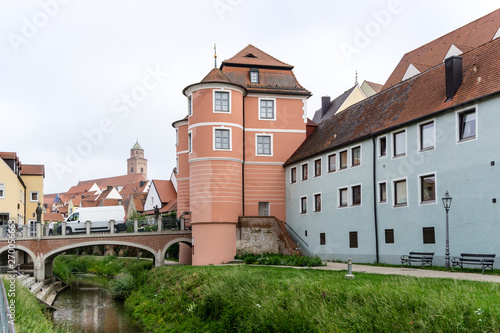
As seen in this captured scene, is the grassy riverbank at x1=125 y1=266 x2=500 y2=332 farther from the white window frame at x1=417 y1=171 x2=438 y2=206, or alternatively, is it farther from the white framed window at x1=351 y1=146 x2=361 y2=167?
the white framed window at x1=351 y1=146 x2=361 y2=167

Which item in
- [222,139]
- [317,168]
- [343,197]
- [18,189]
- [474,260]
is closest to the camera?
[474,260]

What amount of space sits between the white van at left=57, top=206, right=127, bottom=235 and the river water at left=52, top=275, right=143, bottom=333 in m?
5.00

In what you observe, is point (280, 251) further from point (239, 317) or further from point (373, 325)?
point (373, 325)

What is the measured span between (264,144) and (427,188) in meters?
16.0

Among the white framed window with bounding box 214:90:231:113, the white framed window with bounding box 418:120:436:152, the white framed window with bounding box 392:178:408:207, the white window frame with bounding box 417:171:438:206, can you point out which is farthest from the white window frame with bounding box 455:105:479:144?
the white framed window with bounding box 214:90:231:113

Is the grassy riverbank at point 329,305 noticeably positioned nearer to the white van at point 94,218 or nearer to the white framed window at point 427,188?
the white framed window at point 427,188

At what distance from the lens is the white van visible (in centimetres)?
3922

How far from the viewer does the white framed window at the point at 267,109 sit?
3794 cm

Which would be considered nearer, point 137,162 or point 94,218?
point 94,218

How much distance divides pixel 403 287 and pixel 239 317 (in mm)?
6028

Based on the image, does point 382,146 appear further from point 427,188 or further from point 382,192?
point 427,188

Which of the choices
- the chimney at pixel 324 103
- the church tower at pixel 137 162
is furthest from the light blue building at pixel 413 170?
the church tower at pixel 137 162

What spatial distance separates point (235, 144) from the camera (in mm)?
35406

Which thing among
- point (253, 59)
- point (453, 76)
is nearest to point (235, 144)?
point (253, 59)
